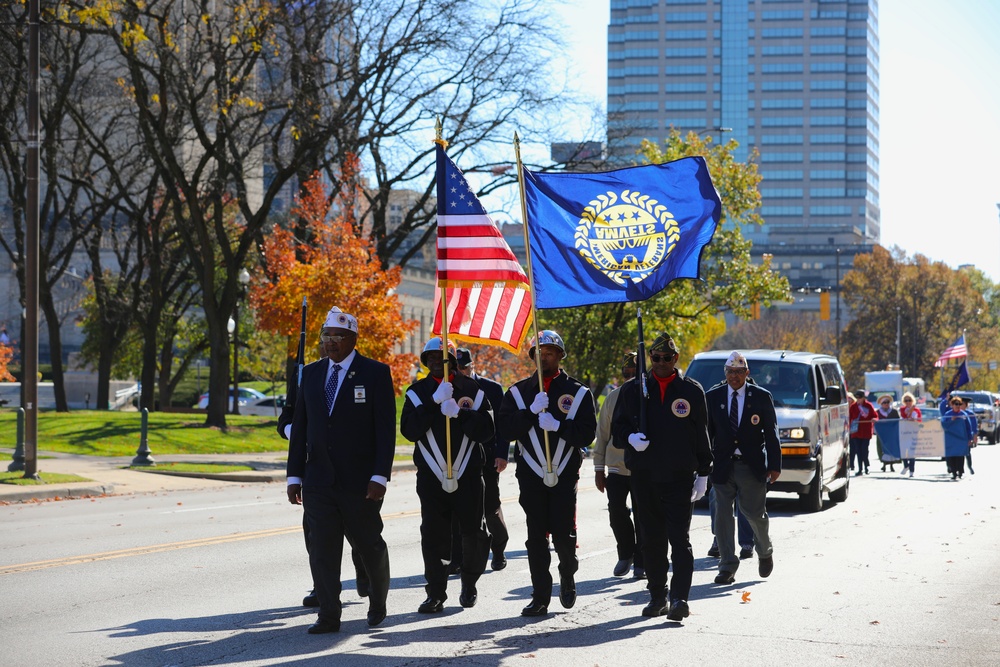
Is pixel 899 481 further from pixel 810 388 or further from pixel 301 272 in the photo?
pixel 301 272

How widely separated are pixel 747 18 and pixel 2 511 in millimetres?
186154

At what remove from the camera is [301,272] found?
3216 centimetres

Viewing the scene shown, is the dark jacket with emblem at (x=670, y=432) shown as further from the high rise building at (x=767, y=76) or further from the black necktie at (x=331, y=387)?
the high rise building at (x=767, y=76)

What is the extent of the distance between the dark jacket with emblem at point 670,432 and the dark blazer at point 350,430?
5.67 feet

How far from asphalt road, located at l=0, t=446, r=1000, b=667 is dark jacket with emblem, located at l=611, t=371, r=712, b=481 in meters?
1.05

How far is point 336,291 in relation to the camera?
1260 inches

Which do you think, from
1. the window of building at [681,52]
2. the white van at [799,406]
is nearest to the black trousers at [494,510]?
the white van at [799,406]

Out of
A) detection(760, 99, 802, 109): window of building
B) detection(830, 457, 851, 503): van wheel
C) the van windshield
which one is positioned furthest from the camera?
detection(760, 99, 802, 109): window of building

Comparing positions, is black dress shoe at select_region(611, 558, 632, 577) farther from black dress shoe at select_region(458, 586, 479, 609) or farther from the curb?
the curb

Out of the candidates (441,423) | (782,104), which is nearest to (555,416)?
(441,423)

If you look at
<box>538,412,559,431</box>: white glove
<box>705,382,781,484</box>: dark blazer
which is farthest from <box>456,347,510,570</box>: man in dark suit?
<box>705,382,781,484</box>: dark blazer

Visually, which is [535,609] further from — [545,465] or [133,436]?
[133,436]

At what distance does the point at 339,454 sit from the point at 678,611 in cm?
256

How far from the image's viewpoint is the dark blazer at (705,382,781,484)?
10820mm
